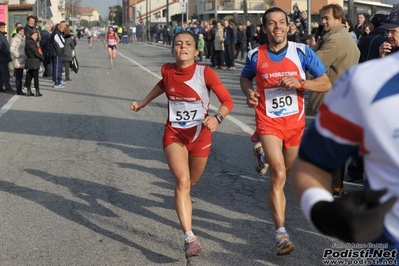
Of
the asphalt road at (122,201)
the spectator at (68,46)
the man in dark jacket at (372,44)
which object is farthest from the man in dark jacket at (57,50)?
the man in dark jacket at (372,44)

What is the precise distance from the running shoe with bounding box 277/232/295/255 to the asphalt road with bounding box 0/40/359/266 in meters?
0.09

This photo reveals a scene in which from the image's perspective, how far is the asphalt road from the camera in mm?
5707

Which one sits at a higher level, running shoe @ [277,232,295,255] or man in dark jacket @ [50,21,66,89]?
man in dark jacket @ [50,21,66,89]

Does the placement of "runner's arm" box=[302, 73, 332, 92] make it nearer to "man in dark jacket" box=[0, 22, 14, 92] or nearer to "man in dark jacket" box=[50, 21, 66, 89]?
"man in dark jacket" box=[0, 22, 14, 92]

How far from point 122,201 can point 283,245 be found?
94.4 inches

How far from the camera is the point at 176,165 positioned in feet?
18.4

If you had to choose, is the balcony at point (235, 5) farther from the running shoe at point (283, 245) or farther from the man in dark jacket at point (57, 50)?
the running shoe at point (283, 245)

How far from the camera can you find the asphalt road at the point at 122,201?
5.71 m

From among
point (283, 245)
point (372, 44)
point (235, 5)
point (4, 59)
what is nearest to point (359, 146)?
point (283, 245)

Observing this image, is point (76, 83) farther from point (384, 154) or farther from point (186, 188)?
point (384, 154)

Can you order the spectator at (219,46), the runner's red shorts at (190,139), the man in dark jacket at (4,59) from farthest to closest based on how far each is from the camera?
the spectator at (219,46) → the man in dark jacket at (4,59) → the runner's red shorts at (190,139)

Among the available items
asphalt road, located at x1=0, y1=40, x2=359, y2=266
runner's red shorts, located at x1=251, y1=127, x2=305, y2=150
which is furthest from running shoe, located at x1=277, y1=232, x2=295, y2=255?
runner's red shorts, located at x1=251, y1=127, x2=305, y2=150

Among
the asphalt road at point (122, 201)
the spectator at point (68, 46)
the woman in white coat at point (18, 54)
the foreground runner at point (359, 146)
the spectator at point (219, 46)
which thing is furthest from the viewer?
the spectator at point (219, 46)

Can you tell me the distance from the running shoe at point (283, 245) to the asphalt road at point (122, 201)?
86mm
